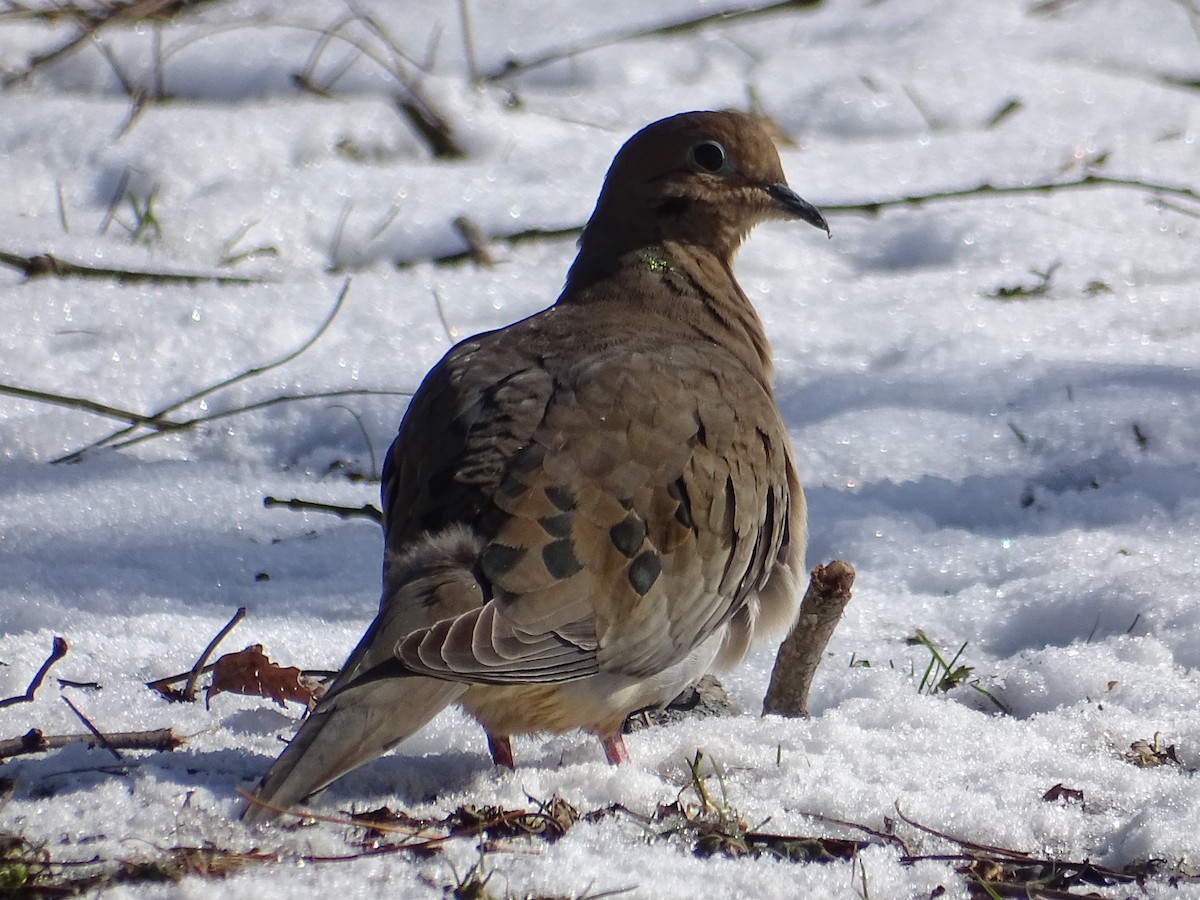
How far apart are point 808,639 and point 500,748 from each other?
2.02 feet

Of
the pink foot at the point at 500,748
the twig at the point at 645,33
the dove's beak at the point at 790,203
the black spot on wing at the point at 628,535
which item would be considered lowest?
the pink foot at the point at 500,748

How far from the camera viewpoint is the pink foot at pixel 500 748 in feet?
8.96

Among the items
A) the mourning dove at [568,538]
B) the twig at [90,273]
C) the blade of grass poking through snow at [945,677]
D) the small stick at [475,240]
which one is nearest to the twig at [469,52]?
the small stick at [475,240]

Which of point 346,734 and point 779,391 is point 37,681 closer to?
point 346,734

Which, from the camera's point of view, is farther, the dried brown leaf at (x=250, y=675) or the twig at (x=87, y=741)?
the dried brown leaf at (x=250, y=675)

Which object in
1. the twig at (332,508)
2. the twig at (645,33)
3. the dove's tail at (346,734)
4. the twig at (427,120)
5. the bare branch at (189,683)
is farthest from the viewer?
the twig at (645,33)

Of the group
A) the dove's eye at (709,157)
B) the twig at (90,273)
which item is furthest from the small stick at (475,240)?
the dove's eye at (709,157)

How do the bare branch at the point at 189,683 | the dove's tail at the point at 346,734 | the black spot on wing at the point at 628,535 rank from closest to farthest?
1. the dove's tail at the point at 346,734
2. the black spot on wing at the point at 628,535
3. the bare branch at the point at 189,683

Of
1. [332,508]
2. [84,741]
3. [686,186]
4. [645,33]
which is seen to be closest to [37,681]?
[84,741]

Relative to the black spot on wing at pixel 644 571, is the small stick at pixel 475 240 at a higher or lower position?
lower

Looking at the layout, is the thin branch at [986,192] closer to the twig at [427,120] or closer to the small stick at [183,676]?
the twig at [427,120]

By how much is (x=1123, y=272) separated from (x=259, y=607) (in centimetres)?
316

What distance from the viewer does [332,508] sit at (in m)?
3.92

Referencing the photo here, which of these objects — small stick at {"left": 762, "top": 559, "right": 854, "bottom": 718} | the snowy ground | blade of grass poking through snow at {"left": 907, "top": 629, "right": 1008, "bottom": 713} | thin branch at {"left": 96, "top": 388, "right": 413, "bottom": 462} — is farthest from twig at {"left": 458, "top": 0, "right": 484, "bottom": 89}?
small stick at {"left": 762, "top": 559, "right": 854, "bottom": 718}
